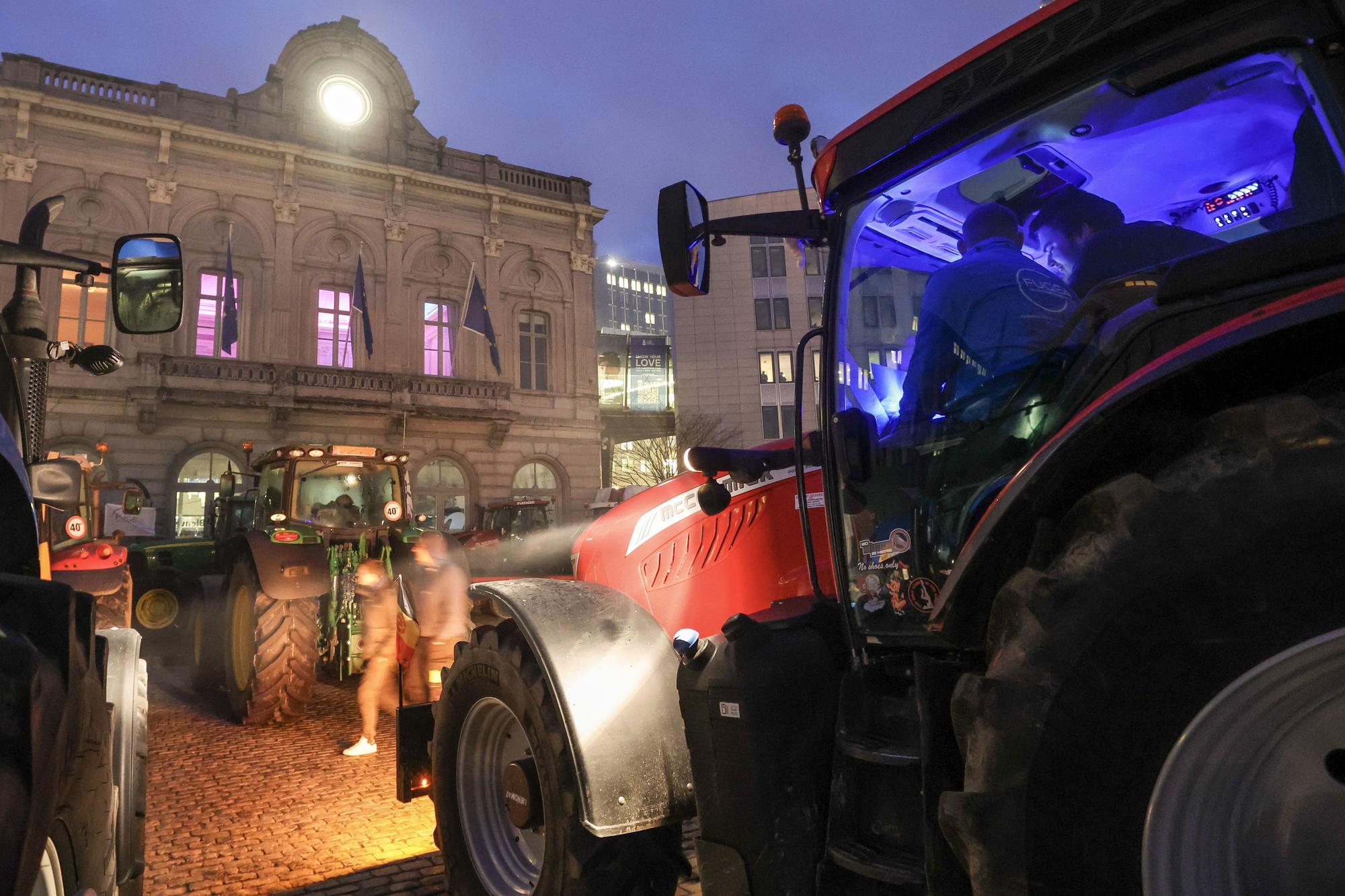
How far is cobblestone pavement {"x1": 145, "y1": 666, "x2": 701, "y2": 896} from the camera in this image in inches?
153

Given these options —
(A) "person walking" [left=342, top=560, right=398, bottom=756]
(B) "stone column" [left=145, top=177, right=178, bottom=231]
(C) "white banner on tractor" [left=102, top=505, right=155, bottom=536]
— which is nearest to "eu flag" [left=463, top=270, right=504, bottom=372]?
(B) "stone column" [left=145, top=177, right=178, bottom=231]

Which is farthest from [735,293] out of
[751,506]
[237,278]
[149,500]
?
[751,506]

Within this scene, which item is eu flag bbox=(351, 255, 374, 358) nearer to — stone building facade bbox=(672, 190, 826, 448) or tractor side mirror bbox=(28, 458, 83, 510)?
stone building facade bbox=(672, 190, 826, 448)

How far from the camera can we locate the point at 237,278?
72.3ft

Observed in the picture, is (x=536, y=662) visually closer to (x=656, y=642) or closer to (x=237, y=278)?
(x=656, y=642)

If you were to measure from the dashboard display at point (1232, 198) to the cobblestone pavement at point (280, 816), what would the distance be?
3250 millimetres

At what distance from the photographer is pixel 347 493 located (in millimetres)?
9523

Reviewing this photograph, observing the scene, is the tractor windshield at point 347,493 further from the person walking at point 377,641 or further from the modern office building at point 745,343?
the modern office building at point 745,343

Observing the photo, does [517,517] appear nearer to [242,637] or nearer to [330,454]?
[330,454]

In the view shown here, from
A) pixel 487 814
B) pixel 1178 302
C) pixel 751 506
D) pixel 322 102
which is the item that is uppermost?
pixel 322 102

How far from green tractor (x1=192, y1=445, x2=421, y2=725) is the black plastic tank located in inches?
222

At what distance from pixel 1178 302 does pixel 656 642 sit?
193 cm

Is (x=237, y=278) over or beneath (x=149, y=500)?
over

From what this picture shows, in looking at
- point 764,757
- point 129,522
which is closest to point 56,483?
point 764,757
